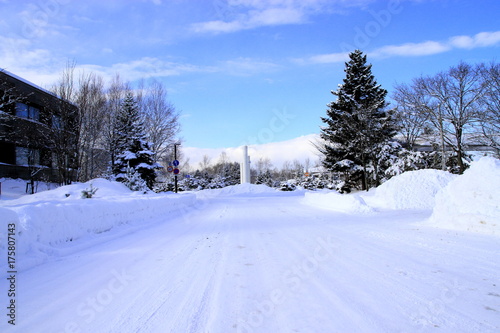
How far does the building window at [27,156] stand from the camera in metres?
22.4

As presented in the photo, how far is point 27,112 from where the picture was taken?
2347cm

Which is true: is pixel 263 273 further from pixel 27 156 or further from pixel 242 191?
pixel 242 191

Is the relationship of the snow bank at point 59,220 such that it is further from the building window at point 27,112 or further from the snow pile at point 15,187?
the building window at point 27,112

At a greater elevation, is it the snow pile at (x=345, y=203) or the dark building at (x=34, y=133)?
the dark building at (x=34, y=133)

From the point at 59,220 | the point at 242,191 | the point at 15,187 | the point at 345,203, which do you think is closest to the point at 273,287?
the point at 59,220

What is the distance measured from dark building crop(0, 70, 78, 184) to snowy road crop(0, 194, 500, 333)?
15.1 metres

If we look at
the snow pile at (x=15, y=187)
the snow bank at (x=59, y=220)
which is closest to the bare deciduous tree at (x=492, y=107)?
the snow bank at (x=59, y=220)

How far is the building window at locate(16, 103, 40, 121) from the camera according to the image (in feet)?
74.1

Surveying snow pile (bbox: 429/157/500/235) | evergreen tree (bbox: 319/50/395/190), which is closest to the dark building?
snow pile (bbox: 429/157/500/235)

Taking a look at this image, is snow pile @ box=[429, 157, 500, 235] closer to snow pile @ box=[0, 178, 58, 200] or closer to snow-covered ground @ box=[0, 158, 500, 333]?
snow-covered ground @ box=[0, 158, 500, 333]

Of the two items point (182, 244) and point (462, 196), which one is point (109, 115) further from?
point (462, 196)

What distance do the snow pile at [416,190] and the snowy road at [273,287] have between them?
595 cm

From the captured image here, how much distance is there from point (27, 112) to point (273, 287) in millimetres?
28115

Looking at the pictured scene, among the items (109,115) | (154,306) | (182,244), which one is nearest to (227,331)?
(154,306)
